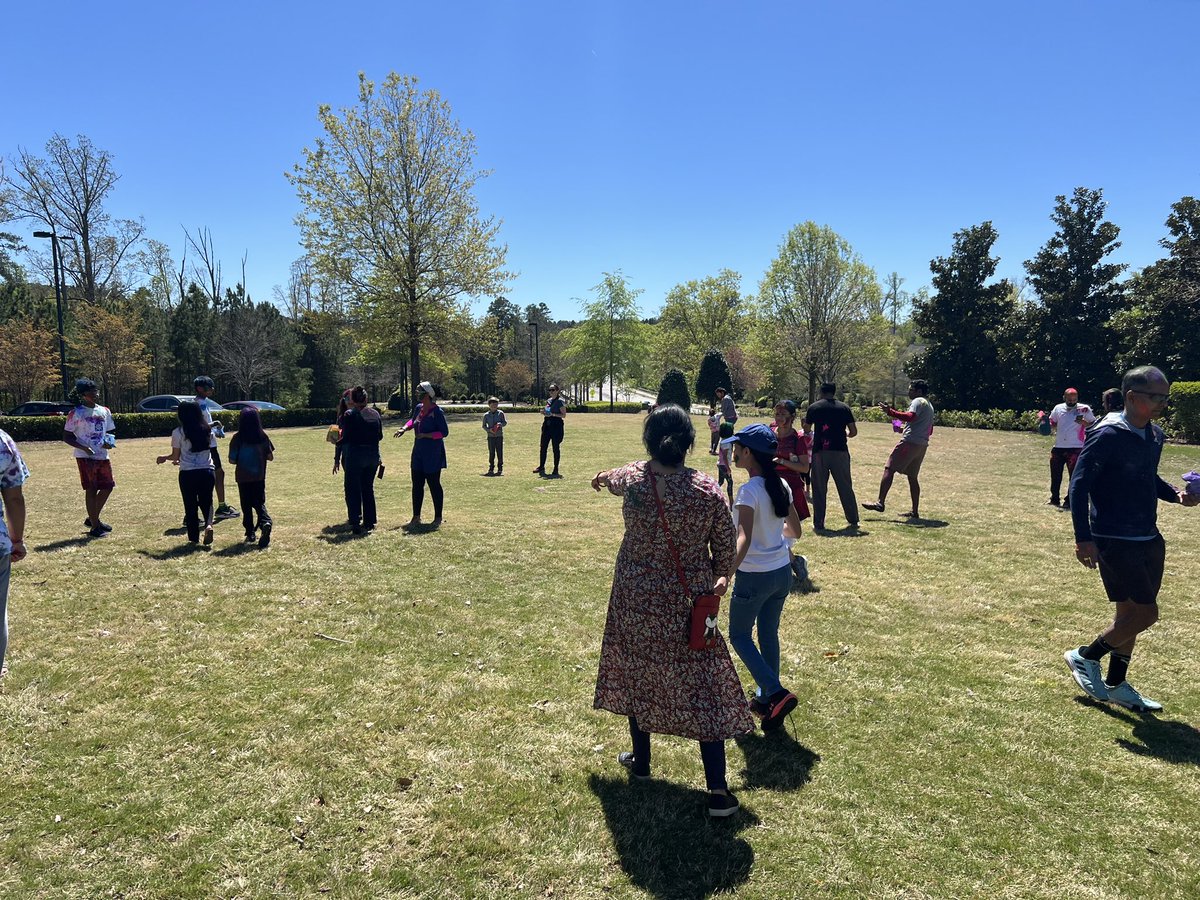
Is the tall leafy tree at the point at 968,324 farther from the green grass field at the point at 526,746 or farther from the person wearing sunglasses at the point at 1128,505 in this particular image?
the person wearing sunglasses at the point at 1128,505

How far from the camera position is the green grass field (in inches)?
110

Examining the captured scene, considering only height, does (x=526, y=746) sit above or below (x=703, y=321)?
below

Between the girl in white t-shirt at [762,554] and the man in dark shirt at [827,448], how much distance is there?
5.44 m

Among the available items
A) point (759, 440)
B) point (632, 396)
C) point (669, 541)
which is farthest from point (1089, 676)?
point (632, 396)

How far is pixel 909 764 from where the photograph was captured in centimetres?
355

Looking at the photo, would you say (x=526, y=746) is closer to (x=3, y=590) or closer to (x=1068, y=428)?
(x=3, y=590)

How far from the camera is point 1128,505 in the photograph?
12.9ft

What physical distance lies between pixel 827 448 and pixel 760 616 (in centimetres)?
559

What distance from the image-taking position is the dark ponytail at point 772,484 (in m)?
3.57

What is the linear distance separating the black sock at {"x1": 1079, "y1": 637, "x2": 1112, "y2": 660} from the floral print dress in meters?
2.86

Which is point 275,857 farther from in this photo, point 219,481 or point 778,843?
point 219,481

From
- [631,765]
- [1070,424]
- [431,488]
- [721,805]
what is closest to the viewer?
[721,805]

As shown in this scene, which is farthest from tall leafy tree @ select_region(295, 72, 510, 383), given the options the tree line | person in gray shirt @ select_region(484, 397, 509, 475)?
person in gray shirt @ select_region(484, 397, 509, 475)

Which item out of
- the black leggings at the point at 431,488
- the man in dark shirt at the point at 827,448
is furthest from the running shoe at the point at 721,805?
the black leggings at the point at 431,488
